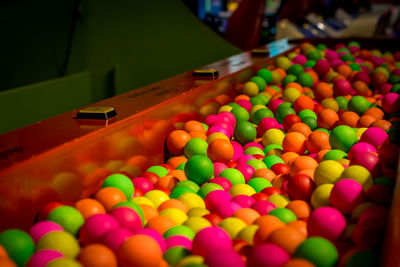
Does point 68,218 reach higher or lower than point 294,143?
higher

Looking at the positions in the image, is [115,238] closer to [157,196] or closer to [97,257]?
[97,257]

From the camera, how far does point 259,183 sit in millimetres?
1521

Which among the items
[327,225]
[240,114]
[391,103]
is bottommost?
[240,114]

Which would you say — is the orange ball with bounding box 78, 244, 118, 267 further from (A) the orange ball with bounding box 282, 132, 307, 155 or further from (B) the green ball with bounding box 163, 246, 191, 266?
(A) the orange ball with bounding box 282, 132, 307, 155

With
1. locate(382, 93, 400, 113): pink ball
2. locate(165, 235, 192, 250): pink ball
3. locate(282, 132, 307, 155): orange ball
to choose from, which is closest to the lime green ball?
locate(382, 93, 400, 113): pink ball

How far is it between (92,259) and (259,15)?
4.06 m

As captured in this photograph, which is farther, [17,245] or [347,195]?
[347,195]

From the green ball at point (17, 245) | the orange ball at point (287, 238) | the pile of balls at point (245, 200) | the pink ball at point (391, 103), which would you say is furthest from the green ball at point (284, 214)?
the pink ball at point (391, 103)

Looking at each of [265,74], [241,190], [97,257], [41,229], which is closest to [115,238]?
[97,257]

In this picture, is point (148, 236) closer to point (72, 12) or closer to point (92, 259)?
point (92, 259)

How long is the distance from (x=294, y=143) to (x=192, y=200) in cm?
64

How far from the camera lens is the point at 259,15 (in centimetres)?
462

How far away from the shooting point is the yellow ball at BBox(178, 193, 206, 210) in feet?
4.46

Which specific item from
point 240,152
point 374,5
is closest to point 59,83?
point 240,152
